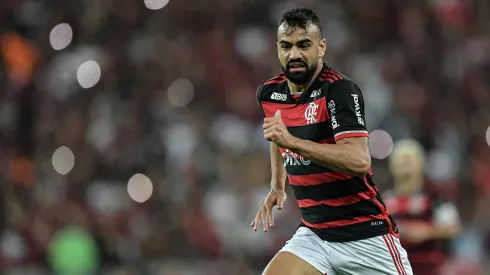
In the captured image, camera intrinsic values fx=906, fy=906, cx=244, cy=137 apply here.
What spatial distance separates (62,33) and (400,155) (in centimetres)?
640

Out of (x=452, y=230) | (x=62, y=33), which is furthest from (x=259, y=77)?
(x=452, y=230)

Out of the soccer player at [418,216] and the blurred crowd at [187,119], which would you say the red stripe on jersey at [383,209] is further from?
the blurred crowd at [187,119]

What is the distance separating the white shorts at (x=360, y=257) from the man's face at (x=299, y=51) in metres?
0.98

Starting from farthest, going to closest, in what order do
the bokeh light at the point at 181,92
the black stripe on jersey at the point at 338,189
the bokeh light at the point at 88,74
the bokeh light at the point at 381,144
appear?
the bokeh light at the point at 88,74 → the bokeh light at the point at 181,92 → the bokeh light at the point at 381,144 → the black stripe on jersey at the point at 338,189

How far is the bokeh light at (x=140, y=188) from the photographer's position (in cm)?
1095

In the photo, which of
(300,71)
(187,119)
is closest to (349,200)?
(300,71)

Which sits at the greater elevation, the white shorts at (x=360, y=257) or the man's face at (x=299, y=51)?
the man's face at (x=299, y=51)

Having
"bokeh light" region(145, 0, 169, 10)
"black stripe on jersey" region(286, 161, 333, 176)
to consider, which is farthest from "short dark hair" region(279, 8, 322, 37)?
"bokeh light" region(145, 0, 169, 10)

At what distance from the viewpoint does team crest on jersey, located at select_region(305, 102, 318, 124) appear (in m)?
4.92

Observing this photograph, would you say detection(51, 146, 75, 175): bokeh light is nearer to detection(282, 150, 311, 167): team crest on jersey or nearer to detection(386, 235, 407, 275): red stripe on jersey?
detection(282, 150, 311, 167): team crest on jersey

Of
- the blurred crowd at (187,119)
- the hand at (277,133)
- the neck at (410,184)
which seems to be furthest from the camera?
the blurred crowd at (187,119)

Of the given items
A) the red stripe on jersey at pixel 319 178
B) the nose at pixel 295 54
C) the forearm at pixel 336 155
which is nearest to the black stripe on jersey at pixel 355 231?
the red stripe on jersey at pixel 319 178

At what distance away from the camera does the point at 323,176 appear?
16.4ft

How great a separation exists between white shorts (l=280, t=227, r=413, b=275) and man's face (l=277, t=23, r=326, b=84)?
0.98m
